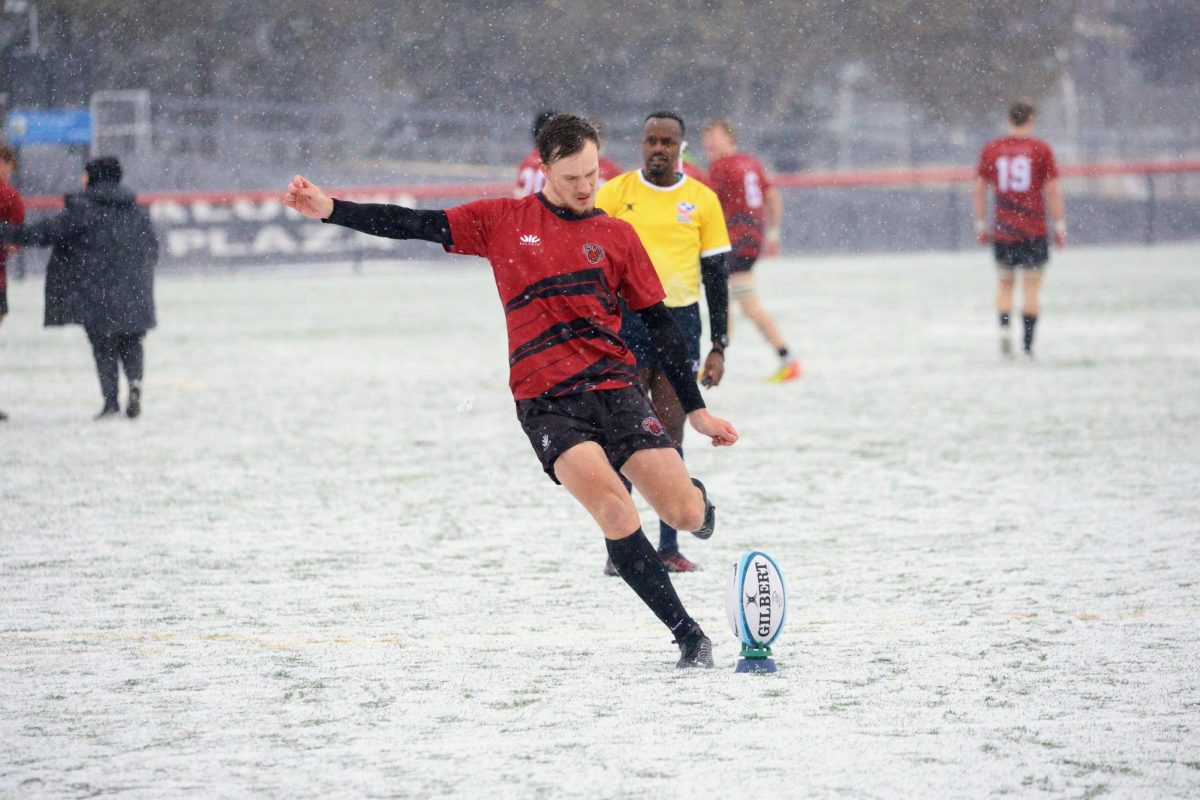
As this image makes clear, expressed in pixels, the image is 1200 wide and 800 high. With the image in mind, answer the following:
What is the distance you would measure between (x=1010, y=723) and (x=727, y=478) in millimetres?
4629

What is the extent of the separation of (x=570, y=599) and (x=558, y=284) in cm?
154

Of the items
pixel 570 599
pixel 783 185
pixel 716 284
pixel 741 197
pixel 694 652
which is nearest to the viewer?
pixel 694 652

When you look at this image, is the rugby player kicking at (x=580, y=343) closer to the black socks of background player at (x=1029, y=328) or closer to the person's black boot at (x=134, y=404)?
the person's black boot at (x=134, y=404)

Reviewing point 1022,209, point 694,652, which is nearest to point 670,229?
point 694,652

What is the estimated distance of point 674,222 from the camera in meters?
6.55

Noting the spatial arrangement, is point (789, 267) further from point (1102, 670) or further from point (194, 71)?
point (1102, 670)

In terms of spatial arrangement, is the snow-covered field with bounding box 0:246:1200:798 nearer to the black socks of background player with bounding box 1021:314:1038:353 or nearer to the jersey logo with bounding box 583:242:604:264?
the black socks of background player with bounding box 1021:314:1038:353

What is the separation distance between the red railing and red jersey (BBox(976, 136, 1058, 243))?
16.4m

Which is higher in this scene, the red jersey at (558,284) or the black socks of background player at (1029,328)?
the red jersey at (558,284)

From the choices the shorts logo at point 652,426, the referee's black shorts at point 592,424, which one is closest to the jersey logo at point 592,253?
the referee's black shorts at point 592,424

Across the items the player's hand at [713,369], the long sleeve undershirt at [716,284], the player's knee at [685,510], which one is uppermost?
the long sleeve undershirt at [716,284]

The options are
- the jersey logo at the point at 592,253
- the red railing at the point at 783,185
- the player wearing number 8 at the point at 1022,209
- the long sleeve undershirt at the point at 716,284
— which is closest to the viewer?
the jersey logo at the point at 592,253

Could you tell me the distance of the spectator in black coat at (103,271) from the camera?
11500 mm

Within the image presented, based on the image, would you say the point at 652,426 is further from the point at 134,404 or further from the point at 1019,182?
the point at 1019,182
